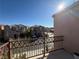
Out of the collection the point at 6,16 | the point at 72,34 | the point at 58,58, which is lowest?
the point at 58,58

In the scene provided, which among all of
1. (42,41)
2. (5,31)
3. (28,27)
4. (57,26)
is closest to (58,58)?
(42,41)

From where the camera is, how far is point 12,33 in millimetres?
20078

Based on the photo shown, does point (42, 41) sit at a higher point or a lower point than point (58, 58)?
higher

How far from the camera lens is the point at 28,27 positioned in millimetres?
19781

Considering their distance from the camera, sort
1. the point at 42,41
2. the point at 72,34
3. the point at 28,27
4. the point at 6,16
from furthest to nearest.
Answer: the point at 28,27 → the point at 6,16 → the point at 72,34 → the point at 42,41

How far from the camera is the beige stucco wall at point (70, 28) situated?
4.66 m

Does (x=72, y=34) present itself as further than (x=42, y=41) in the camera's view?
Yes

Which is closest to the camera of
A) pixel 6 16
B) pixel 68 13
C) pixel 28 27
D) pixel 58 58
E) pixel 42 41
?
pixel 58 58

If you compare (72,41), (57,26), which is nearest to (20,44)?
(72,41)

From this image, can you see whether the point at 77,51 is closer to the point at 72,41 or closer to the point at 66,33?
the point at 72,41

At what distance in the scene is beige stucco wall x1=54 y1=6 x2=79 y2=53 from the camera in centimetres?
466

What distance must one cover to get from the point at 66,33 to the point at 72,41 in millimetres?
534

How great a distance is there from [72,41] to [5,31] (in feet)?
57.0

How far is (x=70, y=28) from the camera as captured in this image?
4.91 metres
